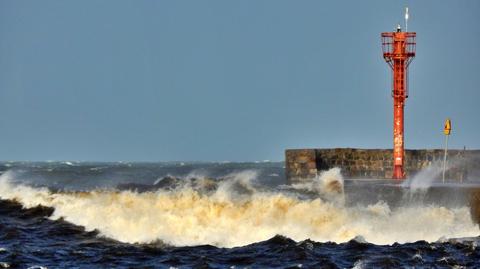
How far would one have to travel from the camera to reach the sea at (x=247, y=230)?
1586 cm

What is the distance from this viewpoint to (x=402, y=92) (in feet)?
95.0

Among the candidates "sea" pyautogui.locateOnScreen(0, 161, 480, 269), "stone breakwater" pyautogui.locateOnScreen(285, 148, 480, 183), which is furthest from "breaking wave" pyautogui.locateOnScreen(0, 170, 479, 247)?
"stone breakwater" pyautogui.locateOnScreen(285, 148, 480, 183)

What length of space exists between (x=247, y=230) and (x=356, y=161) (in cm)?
1763

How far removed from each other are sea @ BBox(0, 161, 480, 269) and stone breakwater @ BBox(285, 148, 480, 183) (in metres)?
11.3

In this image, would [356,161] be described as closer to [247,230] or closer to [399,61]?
[399,61]

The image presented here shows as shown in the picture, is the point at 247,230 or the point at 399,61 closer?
the point at 247,230

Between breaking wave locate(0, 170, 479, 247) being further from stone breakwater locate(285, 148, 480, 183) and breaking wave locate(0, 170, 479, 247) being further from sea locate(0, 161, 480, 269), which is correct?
stone breakwater locate(285, 148, 480, 183)

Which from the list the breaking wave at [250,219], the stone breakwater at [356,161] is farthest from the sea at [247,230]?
the stone breakwater at [356,161]

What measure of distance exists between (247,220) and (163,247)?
2.35 m

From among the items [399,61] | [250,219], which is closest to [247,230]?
[250,219]

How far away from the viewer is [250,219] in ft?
63.4

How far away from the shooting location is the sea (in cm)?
1586

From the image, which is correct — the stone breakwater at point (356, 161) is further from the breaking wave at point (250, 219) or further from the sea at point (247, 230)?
the breaking wave at point (250, 219)

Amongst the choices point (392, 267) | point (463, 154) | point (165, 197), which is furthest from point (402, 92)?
point (392, 267)
